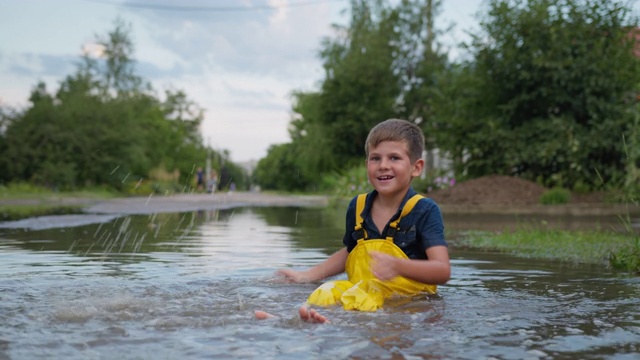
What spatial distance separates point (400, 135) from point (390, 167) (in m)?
0.22

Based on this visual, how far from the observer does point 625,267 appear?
6.14 m

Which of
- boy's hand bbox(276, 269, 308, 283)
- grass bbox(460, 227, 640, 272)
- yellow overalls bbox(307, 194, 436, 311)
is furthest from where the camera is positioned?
grass bbox(460, 227, 640, 272)

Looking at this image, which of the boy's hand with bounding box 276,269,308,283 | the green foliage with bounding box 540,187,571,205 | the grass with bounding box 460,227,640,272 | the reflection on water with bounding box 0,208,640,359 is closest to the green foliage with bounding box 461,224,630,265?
the grass with bounding box 460,227,640,272

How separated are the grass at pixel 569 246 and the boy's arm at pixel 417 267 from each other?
2.45 metres

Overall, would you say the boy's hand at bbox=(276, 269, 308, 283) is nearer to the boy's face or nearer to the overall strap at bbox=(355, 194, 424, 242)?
the overall strap at bbox=(355, 194, 424, 242)

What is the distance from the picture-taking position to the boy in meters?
4.44

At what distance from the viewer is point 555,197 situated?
14.5m

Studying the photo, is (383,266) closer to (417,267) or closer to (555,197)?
(417,267)

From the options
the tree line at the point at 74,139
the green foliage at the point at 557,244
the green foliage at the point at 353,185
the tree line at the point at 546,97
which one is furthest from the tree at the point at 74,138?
the green foliage at the point at 557,244

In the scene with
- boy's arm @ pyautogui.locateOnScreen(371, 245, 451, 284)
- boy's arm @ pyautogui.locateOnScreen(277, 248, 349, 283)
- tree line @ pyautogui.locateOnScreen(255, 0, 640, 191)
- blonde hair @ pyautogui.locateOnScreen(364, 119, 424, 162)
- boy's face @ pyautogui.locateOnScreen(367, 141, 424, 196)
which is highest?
tree line @ pyautogui.locateOnScreen(255, 0, 640, 191)

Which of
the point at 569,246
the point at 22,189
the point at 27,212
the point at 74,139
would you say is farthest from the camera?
the point at 74,139

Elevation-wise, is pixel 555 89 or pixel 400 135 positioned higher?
pixel 555 89

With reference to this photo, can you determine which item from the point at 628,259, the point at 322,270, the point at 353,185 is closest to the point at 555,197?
the point at 353,185

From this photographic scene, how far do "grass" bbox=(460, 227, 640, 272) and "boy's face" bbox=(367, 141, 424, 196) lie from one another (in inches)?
104
